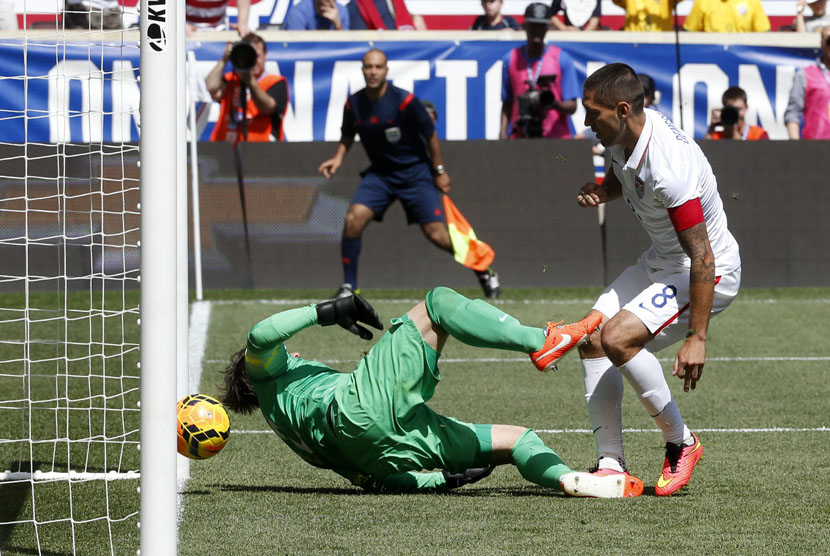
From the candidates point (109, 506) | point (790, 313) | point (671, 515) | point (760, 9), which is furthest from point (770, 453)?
point (760, 9)

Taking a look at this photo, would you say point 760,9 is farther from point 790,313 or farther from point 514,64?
point 790,313

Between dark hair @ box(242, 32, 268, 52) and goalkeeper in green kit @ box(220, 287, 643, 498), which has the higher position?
dark hair @ box(242, 32, 268, 52)

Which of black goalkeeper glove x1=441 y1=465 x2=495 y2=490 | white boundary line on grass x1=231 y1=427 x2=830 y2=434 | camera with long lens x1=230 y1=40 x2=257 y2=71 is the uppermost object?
camera with long lens x1=230 y1=40 x2=257 y2=71

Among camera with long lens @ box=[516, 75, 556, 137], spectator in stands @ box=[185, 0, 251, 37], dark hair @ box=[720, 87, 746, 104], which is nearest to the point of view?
camera with long lens @ box=[516, 75, 556, 137]

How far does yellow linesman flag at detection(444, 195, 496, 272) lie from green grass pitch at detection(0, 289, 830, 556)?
3.24 meters

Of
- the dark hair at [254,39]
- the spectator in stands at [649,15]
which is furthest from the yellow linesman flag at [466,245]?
the spectator in stands at [649,15]

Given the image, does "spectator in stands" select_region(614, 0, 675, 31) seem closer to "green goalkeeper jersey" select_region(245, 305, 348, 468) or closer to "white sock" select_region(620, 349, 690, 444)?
"white sock" select_region(620, 349, 690, 444)

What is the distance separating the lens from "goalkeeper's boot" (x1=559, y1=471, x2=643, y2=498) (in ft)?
15.6

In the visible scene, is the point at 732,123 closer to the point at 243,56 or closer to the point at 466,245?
the point at 466,245

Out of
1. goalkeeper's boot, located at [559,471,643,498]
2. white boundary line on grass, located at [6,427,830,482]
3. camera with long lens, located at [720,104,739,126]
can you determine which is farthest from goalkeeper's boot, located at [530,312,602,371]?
camera with long lens, located at [720,104,739,126]

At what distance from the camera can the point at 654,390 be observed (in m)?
4.99

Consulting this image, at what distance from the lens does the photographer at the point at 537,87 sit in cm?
1292

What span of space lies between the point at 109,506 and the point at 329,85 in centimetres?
973

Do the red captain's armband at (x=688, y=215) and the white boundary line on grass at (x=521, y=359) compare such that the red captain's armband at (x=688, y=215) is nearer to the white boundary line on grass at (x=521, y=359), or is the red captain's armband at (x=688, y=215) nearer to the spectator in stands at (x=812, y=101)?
the white boundary line on grass at (x=521, y=359)
